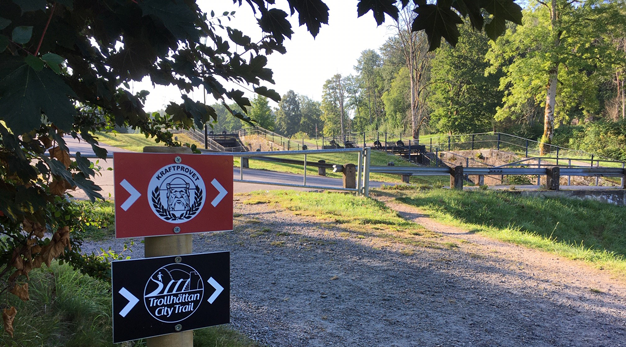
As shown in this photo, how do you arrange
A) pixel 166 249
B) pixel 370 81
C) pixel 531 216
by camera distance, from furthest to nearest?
pixel 370 81 → pixel 531 216 → pixel 166 249

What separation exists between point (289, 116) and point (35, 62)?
349 ft

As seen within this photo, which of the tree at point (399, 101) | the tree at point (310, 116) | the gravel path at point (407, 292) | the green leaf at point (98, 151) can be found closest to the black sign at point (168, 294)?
the green leaf at point (98, 151)

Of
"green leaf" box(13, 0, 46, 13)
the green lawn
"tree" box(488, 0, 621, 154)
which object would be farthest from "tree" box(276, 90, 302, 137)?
"green leaf" box(13, 0, 46, 13)

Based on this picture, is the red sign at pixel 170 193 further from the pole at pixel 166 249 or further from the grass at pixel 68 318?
the grass at pixel 68 318

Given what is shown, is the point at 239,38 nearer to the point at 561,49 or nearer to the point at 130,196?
the point at 130,196

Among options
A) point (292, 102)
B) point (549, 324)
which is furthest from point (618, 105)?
point (292, 102)

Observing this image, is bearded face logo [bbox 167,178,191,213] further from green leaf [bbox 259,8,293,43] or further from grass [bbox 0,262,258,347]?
grass [bbox 0,262,258,347]

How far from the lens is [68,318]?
9.29 feet

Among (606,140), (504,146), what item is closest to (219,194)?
(504,146)

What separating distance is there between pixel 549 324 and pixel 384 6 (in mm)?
3273

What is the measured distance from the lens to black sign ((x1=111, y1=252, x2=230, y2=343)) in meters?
1.56

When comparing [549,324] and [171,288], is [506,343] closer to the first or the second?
[549,324]

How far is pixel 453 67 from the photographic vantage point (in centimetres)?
3981

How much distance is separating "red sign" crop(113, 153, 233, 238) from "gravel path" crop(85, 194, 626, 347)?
176 cm
